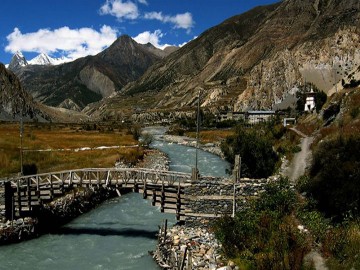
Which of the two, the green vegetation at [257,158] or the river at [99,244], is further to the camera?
the green vegetation at [257,158]

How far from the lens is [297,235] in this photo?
75.1 ft

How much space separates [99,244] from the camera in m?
32.3

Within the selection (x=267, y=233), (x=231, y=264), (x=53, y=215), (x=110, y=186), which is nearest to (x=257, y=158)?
(x=110, y=186)

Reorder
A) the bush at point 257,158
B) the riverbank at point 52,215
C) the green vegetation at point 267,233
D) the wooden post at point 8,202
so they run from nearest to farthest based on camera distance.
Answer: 1. the green vegetation at point 267,233
2. the riverbank at point 52,215
3. the wooden post at point 8,202
4. the bush at point 257,158

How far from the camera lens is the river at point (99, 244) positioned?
93.4 feet

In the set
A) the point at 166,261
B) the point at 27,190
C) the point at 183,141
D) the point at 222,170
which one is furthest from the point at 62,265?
the point at 183,141

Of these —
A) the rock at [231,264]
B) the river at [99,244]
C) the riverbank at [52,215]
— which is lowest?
the river at [99,244]

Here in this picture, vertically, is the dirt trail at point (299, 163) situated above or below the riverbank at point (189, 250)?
above

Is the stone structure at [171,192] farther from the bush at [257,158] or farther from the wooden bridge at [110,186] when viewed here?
the bush at [257,158]

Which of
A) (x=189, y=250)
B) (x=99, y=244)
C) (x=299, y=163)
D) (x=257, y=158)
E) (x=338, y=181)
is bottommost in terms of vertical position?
(x=99, y=244)

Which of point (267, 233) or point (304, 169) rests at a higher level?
point (304, 169)

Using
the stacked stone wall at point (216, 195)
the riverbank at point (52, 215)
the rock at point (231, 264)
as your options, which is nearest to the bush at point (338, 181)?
the stacked stone wall at point (216, 195)

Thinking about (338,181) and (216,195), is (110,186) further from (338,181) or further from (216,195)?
(338,181)

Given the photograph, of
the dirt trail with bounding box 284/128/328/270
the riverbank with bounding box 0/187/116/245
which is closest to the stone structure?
the riverbank with bounding box 0/187/116/245
